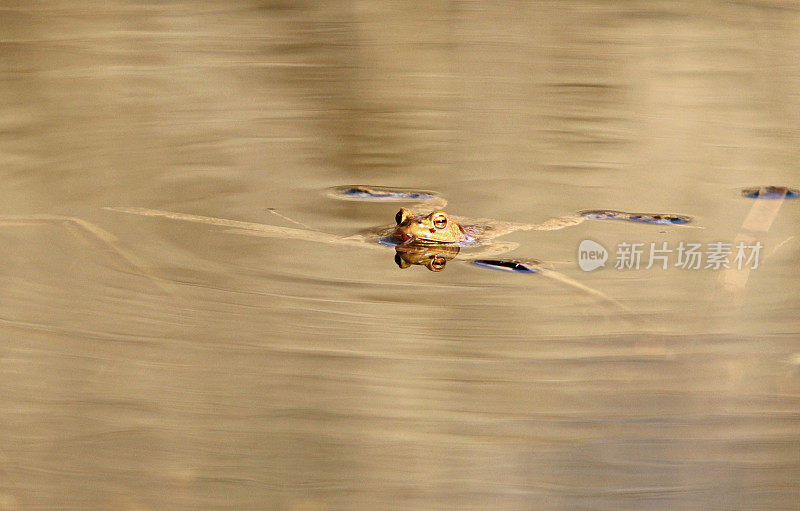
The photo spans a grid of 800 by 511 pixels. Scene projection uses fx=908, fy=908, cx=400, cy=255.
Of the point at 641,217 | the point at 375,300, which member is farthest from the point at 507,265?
the point at 641,217

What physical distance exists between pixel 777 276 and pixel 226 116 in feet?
6.09

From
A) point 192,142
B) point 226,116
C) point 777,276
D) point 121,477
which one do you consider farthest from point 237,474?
point 226,116

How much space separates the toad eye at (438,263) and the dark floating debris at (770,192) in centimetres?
93

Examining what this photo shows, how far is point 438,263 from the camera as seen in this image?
2.02 m

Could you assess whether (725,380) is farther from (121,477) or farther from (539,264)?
(121,477)

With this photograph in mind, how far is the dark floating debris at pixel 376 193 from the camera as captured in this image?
240cm

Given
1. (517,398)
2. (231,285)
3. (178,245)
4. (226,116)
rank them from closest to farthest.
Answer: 1. (517,398)
2. (231,285)
3. (178,245)
4. (226,116)

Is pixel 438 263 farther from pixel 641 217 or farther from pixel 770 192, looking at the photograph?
pixel 770 192

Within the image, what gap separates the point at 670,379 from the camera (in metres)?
1.59

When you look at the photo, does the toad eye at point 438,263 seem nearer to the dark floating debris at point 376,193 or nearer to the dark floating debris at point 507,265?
the dark floating debris at point 507,265

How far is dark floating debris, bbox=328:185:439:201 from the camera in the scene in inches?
94.3

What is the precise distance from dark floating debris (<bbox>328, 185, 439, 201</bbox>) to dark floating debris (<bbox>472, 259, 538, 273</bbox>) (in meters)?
0.45

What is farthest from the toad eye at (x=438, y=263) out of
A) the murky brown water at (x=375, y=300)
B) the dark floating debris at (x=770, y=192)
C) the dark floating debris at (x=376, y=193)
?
the dark floating debris at (x=770, y=192)

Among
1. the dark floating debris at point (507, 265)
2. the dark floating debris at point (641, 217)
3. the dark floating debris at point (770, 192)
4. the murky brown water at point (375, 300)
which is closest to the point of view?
the murky brown water at point (375, 300)
